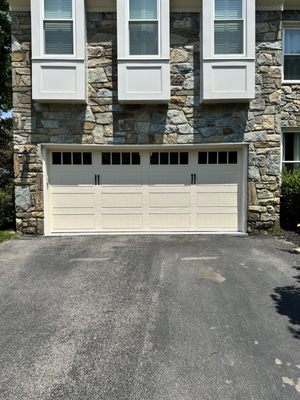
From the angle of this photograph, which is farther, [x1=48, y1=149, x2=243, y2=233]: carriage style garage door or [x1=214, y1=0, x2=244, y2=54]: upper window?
[x1=48, y1=149, x2=243, y2=233]: carriage style garage door

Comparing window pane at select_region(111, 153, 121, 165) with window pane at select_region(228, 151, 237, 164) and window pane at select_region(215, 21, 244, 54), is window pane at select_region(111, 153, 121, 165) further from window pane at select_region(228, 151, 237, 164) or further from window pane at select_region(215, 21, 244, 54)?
window pane at select_region(215, 21, 244, 54)

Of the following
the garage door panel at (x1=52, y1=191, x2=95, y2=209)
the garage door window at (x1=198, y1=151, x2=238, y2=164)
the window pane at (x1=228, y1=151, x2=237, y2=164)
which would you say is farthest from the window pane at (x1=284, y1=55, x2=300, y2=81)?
the garage door panel at (x1=52, y1=191, x2=95, y2=209)

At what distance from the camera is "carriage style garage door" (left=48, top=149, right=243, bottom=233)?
8844 millimetres

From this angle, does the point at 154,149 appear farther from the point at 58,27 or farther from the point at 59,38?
the point at 58,27

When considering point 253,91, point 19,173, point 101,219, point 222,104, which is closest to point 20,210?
point 19,173

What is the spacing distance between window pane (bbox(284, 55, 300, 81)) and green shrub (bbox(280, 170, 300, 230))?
2.65 meters

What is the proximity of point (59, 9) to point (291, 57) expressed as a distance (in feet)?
20.3

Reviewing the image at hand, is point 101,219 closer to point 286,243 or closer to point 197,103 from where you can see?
point 197,103

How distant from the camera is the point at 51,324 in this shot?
156 inches

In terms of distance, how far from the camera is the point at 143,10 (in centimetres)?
817

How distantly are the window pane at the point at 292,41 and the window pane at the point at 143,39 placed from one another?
380 centimetres

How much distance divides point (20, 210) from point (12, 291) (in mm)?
3964

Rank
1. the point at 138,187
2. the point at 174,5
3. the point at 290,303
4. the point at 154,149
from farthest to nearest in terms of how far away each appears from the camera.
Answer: the point at 138,187, the point at 154,149, the point at 174,5, the point at 290,303

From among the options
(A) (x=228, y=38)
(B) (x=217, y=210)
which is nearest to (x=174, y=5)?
(A) (x=228, y=38)
